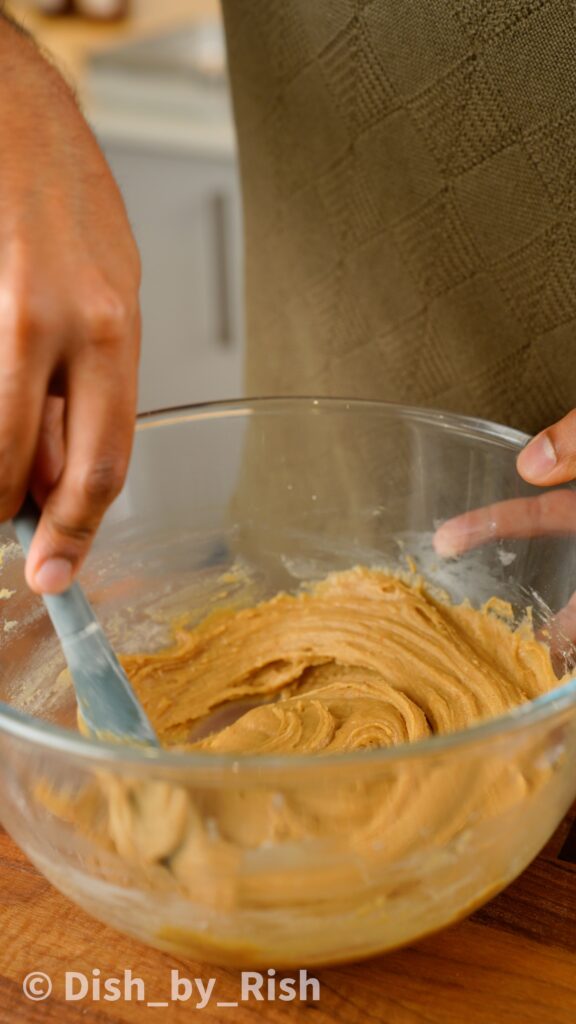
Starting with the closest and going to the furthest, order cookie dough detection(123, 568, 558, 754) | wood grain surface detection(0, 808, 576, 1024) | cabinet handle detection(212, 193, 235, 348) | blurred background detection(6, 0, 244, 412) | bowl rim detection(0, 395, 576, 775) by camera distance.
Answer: bowl rim detection(0, 395, 576, 775) < wood grain surface detection(0, 808, 576, 1024) < cookie dough detection(123, 568, 558, 754) < blurred background detection(6, 0, 244, 412) < cabinet handle detection(212, 193, 235, 348)

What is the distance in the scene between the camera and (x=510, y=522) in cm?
82

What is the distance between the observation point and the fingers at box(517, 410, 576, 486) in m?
0.74

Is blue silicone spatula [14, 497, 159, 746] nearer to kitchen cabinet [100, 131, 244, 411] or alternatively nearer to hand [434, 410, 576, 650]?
hand [434, 410, 576, 650]

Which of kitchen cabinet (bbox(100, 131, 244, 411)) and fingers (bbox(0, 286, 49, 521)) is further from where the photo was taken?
kitchen cabinet (bbox(100, 131, 244, 411))

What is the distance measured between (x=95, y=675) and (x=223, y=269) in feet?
8.21

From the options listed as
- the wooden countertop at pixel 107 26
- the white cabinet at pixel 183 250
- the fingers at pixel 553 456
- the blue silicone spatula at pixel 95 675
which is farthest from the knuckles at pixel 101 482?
the wooden countertop at pixel 107 26

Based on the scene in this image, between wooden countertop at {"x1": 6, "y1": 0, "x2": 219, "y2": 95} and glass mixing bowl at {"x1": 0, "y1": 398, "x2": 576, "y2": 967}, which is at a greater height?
wooden countertop at {"x1": 6, "y1": 0, "x2": 219, "y2": 95}

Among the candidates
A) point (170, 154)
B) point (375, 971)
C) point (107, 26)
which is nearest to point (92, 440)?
point (375, 971)

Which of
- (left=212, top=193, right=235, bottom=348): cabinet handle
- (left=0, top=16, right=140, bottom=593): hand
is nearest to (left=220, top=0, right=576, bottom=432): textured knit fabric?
(left=0, top=16, right=140, bottom=593): hand

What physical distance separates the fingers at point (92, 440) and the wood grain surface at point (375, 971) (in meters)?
0.25

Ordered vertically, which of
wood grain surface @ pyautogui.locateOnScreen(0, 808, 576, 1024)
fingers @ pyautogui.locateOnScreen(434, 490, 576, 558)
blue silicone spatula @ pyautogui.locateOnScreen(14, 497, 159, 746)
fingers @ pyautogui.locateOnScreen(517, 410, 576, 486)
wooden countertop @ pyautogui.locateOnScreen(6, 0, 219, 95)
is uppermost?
wooden countertop @ pyautogui.locateOnScreen(6, 0, 219, 95)

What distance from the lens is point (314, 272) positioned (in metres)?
1.08

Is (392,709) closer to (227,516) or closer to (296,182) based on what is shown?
(227,516)

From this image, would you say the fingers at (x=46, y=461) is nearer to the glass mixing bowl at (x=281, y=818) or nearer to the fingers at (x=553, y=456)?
the glass mixing bowl at (x=281, y=818)
